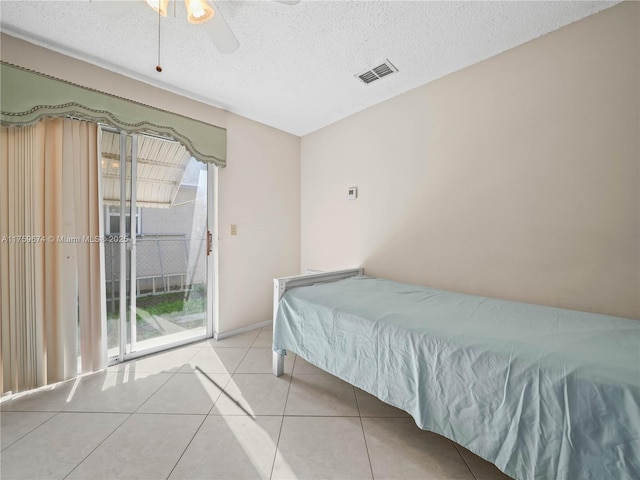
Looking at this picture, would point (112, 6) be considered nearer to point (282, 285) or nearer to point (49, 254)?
point (49, 254)

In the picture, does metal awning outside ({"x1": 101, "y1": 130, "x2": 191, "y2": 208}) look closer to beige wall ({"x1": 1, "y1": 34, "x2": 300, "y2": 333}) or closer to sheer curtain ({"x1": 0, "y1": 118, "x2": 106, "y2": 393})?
sheer curtain ({"x1": 0, "y1": 118, "x2": 106, "y2": 393})

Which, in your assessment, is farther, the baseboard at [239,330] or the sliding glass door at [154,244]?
the baseboard at [239,330]

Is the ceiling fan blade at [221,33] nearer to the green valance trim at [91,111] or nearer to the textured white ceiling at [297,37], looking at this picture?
the textured white ceiling at [297,37]

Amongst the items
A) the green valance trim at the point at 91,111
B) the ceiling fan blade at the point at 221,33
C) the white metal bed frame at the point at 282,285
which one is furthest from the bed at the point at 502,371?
the green valance trim at the point at 91,111

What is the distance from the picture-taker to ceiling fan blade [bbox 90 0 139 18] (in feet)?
3.82

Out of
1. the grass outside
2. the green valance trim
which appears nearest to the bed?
the grass outside

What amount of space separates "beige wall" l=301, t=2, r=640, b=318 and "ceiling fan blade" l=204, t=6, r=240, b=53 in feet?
→ 5.15

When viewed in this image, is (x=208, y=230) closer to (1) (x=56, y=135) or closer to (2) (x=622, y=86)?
(1) (x=56, y=135)

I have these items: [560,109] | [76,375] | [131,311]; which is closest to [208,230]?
[131,311]

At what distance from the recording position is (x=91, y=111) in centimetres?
188

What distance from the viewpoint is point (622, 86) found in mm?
1417

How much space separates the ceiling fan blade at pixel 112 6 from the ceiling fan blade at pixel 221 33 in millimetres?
337

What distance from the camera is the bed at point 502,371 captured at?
81 centimetres

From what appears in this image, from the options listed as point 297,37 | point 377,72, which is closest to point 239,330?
point 297,37
